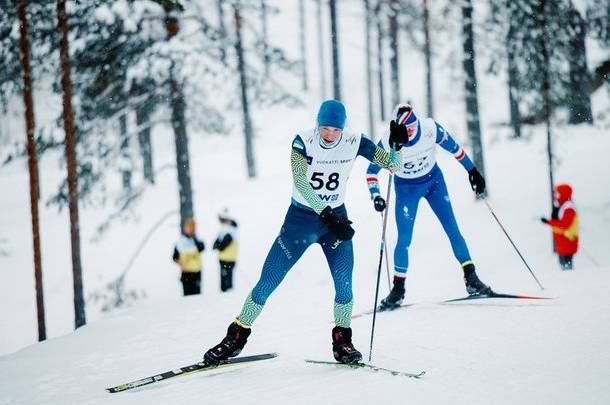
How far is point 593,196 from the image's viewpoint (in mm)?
13898

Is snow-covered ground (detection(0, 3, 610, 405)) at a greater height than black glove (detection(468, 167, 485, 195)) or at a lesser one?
lesser

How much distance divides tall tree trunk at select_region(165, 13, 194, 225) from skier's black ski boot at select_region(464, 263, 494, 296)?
741cm

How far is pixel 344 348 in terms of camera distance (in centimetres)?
419

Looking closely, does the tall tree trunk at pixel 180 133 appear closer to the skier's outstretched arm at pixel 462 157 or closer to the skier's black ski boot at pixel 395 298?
the skier's outstretched arm at pixel 462 157

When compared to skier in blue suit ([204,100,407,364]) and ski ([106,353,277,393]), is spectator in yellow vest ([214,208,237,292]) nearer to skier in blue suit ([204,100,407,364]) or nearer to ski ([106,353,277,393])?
ski ([106,353,277,393])

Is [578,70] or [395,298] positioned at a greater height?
[578,70]

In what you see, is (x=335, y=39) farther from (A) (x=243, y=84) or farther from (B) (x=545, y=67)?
(B) (x=545, y=67)

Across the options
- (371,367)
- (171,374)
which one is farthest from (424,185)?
(171,374)

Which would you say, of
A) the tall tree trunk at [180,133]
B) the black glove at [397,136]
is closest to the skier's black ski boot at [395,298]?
the black glove at [397,136]

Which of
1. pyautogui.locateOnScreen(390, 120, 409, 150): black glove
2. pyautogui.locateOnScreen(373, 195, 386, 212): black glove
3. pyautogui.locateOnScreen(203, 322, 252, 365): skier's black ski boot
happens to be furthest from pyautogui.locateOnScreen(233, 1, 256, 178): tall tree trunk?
pyautogui.locateOnScreen(203, 322, 252, 365): skier's black ski boot

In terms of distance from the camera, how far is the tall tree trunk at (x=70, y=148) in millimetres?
9891

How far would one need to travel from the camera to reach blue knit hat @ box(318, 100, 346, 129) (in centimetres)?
392

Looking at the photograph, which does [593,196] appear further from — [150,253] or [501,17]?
[150,253]

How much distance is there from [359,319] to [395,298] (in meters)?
0.58
